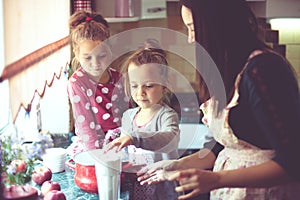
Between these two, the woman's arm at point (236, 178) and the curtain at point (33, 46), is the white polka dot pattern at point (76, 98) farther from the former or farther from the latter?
the woman's arm at point (236, 178)

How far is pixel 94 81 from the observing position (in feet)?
2.19

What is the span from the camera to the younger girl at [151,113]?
0.64 meters

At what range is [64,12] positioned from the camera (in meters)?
0.68

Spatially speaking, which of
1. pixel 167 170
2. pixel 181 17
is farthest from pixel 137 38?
pixel 167 170

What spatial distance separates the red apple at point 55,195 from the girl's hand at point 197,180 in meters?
0.21

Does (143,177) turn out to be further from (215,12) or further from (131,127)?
(215,12)

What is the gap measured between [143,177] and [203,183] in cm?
14

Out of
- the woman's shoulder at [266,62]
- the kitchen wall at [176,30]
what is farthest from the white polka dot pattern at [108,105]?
the woman's shoulder at [266,62]

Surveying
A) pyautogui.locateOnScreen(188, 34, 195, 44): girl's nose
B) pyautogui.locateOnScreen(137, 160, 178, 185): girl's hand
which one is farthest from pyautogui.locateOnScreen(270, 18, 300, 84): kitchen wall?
pyautogui.locateOnScreen(137, 160, 178, 185): girl's hand

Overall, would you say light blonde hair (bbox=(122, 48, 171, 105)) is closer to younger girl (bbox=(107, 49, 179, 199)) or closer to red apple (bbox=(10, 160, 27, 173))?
younger girl (bbox=(107, 49, 179, 199))

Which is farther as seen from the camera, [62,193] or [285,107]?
[62,193]

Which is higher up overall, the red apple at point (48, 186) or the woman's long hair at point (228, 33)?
the woman's long hair at point (228, 33)

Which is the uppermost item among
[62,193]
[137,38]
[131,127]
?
[137,38]

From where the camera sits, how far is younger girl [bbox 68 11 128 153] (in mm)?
660
